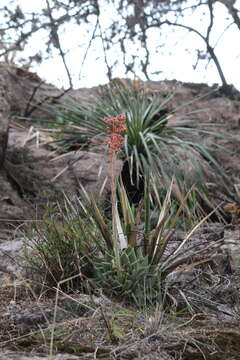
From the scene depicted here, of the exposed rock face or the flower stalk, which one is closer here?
the flower stalk

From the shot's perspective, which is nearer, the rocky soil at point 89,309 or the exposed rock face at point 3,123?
the rocky soil at point 89,309

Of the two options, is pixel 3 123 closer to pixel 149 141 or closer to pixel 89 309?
pixel 149 141

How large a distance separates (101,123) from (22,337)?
4664 millimetres

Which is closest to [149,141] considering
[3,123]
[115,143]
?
[3,123]

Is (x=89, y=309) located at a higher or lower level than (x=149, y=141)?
lower

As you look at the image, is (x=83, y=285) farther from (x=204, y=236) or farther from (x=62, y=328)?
(x=204, y=236)

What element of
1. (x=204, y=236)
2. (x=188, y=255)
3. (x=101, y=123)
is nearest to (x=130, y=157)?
(x=101, y=123)

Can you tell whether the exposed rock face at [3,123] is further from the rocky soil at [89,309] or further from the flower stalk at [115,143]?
the flower stalk at [115,143]

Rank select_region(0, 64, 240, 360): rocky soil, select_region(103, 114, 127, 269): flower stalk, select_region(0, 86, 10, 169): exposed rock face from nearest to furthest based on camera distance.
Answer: select_region(0, 64, 240, 360): rocky soil < select_region(103, 114, 127, 269): flower stalk < select_region(0, 86, 10, 169): exposed rock face

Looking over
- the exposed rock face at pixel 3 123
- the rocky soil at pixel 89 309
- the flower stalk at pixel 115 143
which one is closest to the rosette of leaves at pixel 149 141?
the rocky soil at pixel 89 309

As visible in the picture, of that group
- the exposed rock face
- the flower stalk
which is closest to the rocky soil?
the exposed rock face

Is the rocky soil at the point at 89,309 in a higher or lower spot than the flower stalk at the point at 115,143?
lower

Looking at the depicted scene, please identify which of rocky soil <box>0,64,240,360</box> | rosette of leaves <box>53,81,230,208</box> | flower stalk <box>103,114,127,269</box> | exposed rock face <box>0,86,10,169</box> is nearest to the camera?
rocky soil <box>0,64,240,360</box>

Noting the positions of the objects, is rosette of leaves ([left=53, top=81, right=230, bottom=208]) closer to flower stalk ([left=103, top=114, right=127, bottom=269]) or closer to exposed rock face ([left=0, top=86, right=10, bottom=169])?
exposed rock face ([left=0, top=86, right=10, bottom=169])
